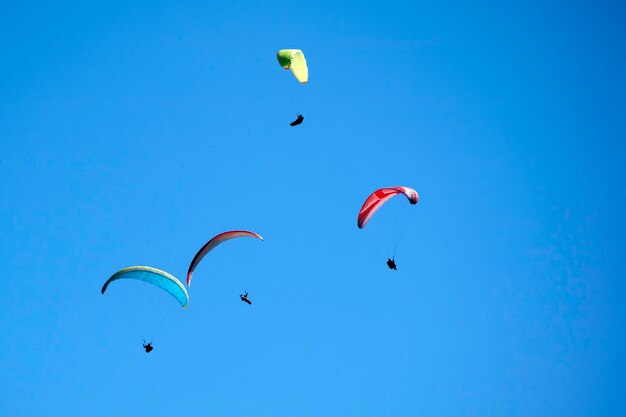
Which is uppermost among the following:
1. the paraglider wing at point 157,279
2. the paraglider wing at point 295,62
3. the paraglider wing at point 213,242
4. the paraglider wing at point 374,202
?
the paraglider wing at point 295,62

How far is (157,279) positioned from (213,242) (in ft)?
9.66

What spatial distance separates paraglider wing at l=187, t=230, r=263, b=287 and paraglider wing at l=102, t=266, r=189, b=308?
0.65 metres

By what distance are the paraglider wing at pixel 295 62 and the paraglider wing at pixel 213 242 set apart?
276 inches

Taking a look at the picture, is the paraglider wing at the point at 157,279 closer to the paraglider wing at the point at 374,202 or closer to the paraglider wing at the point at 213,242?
the paraglider wing at the point at 213,242

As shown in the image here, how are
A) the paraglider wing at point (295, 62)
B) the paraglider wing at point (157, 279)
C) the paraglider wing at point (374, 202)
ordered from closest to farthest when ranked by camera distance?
the paraglider wing at point (157, 279)
the paraglider wing at point (295, 62)
the paraglider wing at point (374, 202)

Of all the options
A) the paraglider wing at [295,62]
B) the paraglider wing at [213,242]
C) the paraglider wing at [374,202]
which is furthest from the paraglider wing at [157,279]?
the paraglider wing at [295,62]

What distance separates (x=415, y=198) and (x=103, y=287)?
13.0m

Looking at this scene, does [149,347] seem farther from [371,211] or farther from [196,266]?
[371,211]

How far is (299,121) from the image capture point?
35.3 m

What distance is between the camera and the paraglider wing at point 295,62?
34750 mm

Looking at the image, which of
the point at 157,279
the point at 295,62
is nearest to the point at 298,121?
the point at 295,62

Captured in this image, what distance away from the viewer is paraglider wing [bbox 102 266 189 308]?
33281 mm

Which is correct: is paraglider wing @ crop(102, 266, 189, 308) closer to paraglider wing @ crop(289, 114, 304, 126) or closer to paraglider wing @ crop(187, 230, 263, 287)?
paraglider wing @ crop(187, 230, 263, 287)

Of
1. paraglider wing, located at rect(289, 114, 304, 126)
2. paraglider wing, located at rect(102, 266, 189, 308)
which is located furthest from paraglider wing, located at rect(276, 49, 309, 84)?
paraglider wing, located at rect(102, 266, 189, 308)
